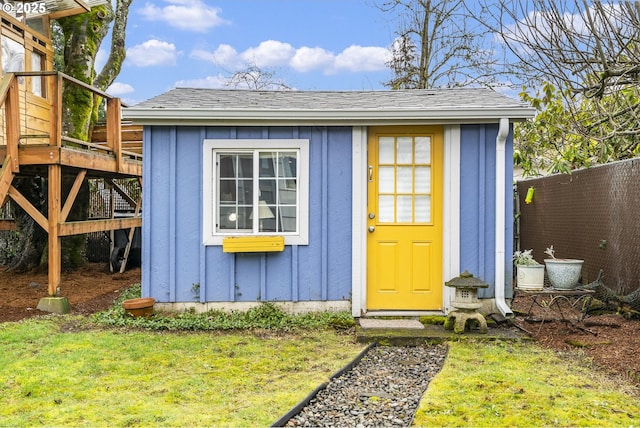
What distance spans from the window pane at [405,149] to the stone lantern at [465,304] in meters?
1.43

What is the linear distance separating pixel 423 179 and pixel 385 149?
0.54m

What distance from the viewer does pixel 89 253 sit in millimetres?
11078

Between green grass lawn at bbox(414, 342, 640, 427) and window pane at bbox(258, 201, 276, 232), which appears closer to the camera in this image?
green grass lawn at bbox(414, 342, 640, 427)

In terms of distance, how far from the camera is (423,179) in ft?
18.3

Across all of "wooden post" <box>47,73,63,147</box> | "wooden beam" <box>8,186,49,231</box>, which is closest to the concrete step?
"wooden beam" <box>8,186,49,231</box>

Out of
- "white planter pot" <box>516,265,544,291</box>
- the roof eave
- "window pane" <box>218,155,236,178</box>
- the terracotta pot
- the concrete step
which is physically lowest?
the concrete step

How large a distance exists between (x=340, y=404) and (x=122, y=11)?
1080 cm

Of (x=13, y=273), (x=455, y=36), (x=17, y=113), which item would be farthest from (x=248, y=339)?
(x=455, y=36)

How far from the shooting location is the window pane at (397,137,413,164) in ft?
18.3

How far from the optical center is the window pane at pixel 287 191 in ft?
18.2

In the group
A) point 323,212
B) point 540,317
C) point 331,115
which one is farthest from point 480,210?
point 331,115

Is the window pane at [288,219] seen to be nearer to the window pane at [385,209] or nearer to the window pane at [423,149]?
the window pane at [385,209]

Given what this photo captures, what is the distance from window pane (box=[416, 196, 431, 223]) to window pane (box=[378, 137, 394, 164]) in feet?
1.90

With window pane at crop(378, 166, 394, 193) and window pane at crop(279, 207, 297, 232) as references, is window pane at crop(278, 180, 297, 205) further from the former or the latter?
window pane at crop(378, 166, 394, 193)
